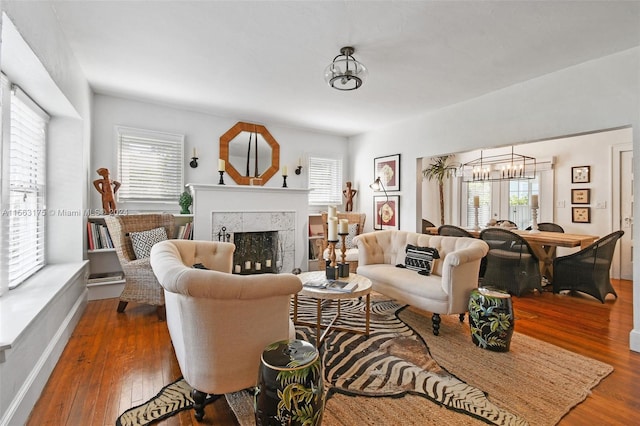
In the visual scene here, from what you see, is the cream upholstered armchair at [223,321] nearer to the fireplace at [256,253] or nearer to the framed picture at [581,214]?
the fireplace at [256,253]

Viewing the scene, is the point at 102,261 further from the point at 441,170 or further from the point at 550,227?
the point at 550,227

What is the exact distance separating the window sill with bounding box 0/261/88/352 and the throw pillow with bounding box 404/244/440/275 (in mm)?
3083

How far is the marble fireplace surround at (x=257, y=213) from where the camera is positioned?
13.5ft

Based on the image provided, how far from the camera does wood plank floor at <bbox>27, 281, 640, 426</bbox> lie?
1.71 metres

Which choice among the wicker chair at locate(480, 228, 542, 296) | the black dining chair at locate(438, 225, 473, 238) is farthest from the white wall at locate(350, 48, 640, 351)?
the wicker chair at locate(480, 228, 542, 296)

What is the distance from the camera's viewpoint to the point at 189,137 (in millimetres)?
4473

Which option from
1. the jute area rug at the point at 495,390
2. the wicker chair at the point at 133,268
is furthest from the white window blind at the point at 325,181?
the jute area rug at the point at 495,390

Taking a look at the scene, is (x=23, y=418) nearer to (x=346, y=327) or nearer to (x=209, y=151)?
(x=346, y=327)

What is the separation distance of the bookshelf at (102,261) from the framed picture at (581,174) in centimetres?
618

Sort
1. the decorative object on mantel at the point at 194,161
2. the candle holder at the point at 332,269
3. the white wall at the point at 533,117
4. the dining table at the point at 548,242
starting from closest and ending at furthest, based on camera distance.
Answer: the white wall at the point at 533,117 < the candle holder at the point at 332,269 < the dining table at the point at 548,242 < the decorative object on mantel at the point at 194,161

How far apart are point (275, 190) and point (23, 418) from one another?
3.51m

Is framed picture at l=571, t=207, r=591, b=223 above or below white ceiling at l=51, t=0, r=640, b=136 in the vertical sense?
below

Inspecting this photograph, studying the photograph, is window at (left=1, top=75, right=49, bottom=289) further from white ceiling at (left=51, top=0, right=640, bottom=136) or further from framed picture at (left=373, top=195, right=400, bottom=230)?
framed picture at (left=373, top=195, right=400, bottom=230)

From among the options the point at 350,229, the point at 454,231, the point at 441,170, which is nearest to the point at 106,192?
the point at 350,229
